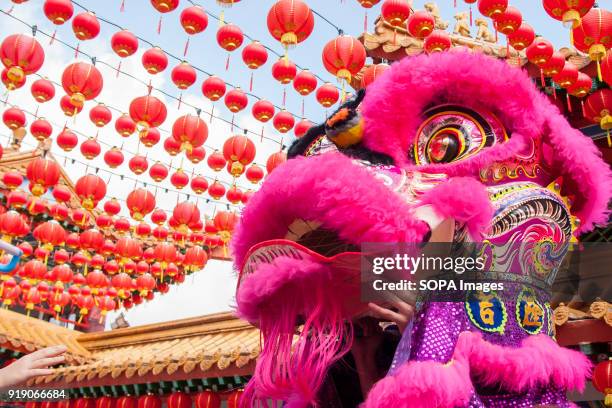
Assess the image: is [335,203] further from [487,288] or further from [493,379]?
[493,379]

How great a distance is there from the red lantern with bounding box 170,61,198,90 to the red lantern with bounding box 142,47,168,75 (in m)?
0.14

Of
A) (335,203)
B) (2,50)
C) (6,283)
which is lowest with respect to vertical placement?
(335,203)

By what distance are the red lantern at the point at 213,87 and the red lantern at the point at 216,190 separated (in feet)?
7.81

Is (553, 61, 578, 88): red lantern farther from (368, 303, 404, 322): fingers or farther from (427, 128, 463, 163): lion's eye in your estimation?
(368, 303, 404, 322): fingers

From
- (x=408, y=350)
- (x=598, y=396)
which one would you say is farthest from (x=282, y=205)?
(x=598, y=396)

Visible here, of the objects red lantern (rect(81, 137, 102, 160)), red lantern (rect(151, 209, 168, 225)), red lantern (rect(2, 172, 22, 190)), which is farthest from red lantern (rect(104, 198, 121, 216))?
red lantern (rect(81, 137, 102, 160))

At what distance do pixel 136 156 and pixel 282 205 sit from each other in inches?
264

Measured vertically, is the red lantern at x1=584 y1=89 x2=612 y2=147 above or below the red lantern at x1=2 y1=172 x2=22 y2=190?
below

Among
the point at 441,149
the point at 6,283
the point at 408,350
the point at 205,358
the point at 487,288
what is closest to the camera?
the point at 408,350

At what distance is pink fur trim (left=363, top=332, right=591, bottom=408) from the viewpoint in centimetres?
137

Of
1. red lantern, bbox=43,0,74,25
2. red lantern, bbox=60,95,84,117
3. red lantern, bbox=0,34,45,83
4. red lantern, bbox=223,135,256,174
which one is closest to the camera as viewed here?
red lantern, bbox=43,0,74,25

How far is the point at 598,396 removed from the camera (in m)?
3.79

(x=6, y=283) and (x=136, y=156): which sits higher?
(x=136, y=156)

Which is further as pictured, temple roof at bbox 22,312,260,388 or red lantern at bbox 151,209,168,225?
red lantern at bbox 151,209,168,225
